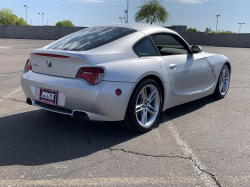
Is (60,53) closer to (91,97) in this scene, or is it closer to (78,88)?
(78,88)

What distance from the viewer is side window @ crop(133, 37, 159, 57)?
12.6 feet

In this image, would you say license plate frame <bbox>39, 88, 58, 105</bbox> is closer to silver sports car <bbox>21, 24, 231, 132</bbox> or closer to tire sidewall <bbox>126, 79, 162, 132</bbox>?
silver sports car <bbox>21, 24, 231, 132</bbox>

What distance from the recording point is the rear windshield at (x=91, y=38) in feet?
12.0

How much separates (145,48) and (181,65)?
0.75m

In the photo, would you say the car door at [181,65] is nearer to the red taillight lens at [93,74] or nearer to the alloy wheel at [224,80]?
the alloy wheel at [224,80]

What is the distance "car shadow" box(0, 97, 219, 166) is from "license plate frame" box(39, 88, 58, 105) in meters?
0.49

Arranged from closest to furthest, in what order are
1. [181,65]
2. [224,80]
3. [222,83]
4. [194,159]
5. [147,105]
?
[194,159] < [147,105] < [181,65] < [222,83] < [224,80]

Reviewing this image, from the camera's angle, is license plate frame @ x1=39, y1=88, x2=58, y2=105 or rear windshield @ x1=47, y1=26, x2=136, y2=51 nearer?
license plate frame @ x1=39, y1=88, x2=58, y2=105

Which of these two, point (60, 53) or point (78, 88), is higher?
point (60, 53)

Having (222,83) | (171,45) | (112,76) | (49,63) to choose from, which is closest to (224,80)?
(222,83)

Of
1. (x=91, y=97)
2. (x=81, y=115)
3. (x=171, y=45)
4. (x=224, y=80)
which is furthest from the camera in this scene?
(x=224, y=80)

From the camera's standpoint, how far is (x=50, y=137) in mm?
3588

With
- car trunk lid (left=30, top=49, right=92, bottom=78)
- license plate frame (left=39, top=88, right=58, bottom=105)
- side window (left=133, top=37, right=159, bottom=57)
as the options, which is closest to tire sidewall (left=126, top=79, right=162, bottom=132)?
side window (left=133, top=37, right=159, bottom=57)

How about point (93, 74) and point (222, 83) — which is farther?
point (222, 83)
